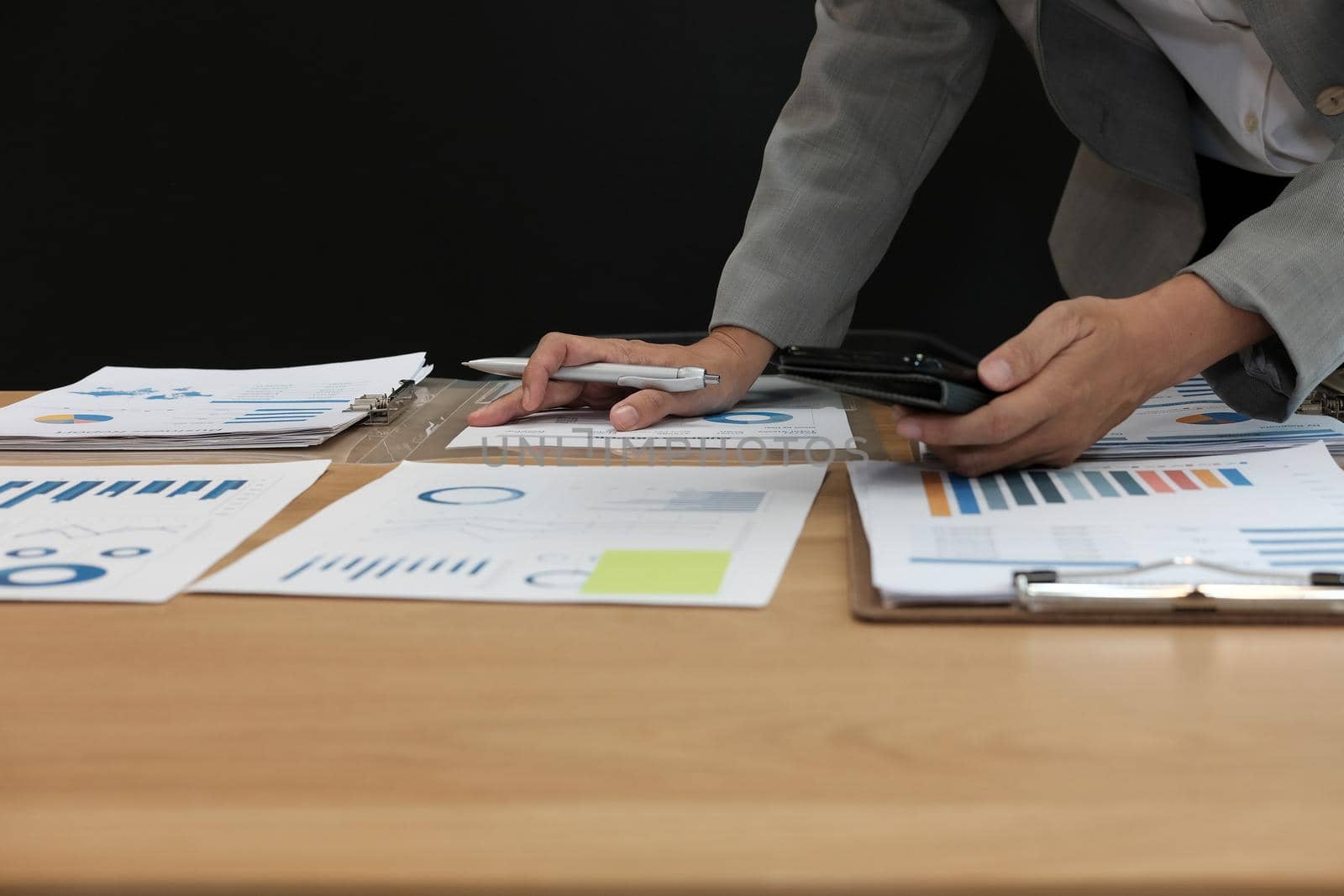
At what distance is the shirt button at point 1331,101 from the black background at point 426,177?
1266 millimetres

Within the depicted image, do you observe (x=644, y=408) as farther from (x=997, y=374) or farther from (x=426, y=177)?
(x=426, y=177)

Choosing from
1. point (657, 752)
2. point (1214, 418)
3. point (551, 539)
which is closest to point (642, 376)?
point (551, 539)

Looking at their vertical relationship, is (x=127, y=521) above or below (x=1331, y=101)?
below

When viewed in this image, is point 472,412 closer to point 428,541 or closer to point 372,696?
point 428,541

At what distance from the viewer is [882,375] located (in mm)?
638

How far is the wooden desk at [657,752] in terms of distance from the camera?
347 mm

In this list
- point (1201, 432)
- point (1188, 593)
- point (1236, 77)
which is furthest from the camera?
point (1236, 77)

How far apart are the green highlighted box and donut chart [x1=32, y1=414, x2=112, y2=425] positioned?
0.61 metres

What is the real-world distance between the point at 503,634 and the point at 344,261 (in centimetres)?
203

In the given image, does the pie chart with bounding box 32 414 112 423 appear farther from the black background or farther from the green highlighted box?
the black background

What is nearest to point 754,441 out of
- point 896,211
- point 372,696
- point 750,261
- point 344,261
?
point 750,261

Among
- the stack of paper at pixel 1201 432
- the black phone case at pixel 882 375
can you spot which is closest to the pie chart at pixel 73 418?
the black phone case at pixel 882 375

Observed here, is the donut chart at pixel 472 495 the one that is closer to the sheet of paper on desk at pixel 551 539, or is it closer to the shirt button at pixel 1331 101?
the sheet of paper on desk at pixel 551 539

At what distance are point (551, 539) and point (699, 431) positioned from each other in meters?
0.33
